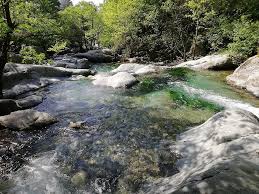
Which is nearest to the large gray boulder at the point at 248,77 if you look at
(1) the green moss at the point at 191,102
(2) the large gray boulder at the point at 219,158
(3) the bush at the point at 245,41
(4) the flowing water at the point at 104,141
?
(4) the flowing water at the point at 104,141

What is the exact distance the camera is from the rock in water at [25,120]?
37.9ft

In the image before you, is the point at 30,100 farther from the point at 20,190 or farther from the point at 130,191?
the point at 130,191

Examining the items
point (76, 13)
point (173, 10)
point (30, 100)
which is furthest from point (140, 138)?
point (76, 13)

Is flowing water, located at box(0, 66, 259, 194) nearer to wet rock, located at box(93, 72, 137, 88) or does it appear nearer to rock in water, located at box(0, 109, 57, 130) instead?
rock in water, located at box(0, 109, 57, 130)

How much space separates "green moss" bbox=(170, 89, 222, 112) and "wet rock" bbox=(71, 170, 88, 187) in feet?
24.9

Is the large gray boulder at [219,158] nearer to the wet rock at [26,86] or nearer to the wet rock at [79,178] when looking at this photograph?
the wet rock at [79,178]

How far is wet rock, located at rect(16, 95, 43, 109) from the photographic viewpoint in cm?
1496

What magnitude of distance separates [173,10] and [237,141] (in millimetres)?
28547

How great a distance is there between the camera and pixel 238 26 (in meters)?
25.1

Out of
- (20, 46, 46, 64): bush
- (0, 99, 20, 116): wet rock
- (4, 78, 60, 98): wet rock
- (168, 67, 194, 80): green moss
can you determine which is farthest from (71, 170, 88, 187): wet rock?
(168, 67, 194, 80): green moss

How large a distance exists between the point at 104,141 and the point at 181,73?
14.4 meters

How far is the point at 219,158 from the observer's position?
6980 millimetres

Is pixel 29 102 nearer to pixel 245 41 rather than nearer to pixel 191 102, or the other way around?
pixel 191 102

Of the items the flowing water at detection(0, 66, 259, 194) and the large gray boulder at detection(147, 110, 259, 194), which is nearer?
the large gray boulder at detection(147, 110, 259, 194)
